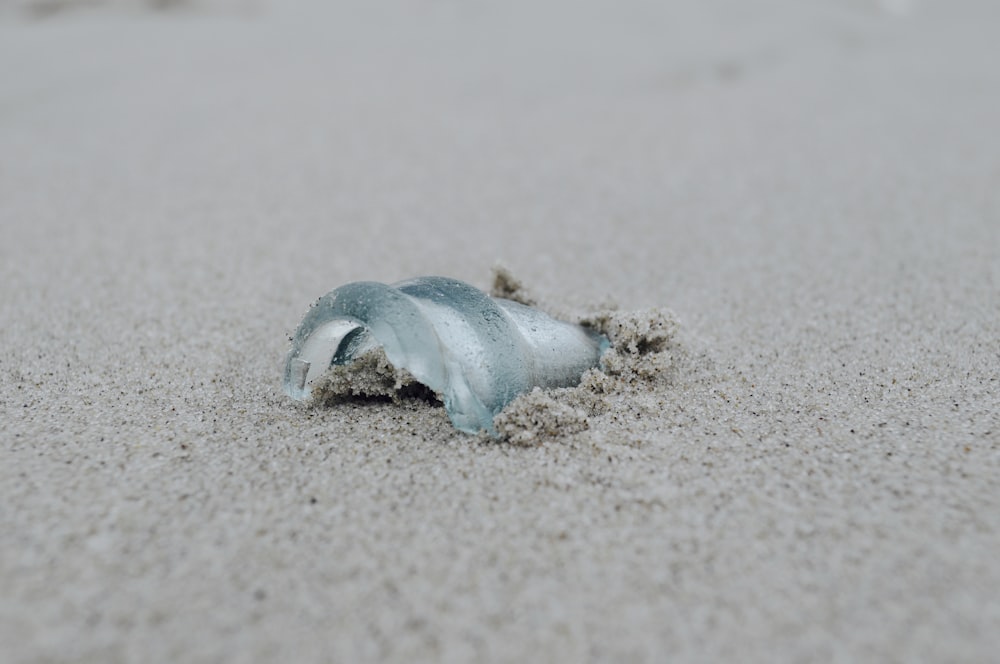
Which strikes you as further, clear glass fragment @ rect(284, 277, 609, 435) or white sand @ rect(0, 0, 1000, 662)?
clear glass fragment @ rect(284, 277, 609, 435)

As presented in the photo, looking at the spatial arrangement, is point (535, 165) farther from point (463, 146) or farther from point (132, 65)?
point (132, 65)

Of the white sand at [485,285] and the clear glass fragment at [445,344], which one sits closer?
the white sand at [485,285]

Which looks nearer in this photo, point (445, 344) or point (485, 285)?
point (445, 344)

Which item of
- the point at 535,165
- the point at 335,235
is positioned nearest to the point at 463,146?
the point at 535,165
